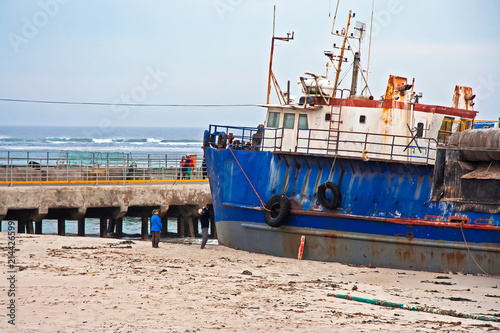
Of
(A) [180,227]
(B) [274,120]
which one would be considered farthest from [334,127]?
(A) [180,227]

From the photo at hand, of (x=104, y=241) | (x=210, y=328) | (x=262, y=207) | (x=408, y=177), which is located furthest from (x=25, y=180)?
(x=210, y=328)

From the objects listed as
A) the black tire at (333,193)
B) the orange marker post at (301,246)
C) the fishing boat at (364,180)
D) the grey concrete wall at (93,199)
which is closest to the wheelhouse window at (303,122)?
the fishing boat at (364,180)

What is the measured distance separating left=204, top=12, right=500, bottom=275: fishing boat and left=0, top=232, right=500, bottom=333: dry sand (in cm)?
62

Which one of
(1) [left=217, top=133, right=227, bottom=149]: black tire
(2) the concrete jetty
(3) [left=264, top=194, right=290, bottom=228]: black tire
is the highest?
(1) [left=217, top=133, right=227, bottom=149]: black tire

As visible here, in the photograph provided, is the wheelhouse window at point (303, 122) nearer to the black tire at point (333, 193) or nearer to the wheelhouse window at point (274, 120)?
the wheelhouse window at point (274, 120)

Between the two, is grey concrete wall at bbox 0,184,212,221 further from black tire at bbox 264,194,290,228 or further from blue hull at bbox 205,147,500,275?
black tire at bbox 264,194,290,228

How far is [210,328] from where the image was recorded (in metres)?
9.34

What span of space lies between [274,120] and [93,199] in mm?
7671

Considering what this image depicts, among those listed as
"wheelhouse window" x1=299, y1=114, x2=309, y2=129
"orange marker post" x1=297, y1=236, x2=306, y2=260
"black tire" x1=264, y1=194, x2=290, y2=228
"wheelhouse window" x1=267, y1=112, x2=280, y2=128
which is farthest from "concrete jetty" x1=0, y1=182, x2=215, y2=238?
"orange marker post" x1=297, y1=236, x2=306, y2=260

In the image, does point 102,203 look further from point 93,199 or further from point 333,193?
point 333,193

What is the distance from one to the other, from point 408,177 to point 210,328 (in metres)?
8.15

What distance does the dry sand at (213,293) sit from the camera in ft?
31.6

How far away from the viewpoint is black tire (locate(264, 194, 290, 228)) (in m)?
17.2

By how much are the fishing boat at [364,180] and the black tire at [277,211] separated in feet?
0.09
